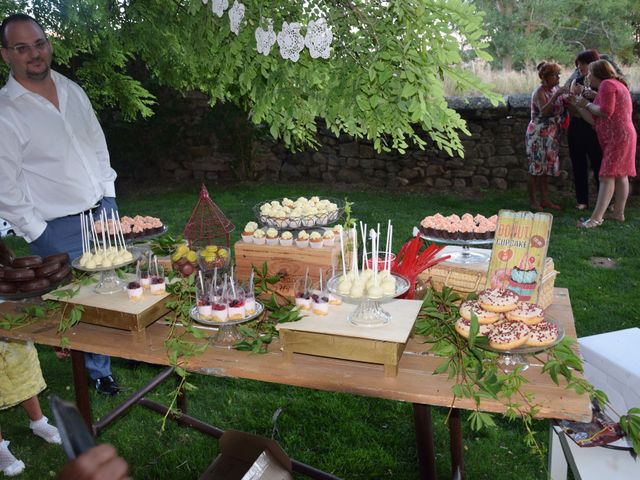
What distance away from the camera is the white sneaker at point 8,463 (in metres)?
3.05

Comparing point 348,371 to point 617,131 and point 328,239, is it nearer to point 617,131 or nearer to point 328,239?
point 328,239

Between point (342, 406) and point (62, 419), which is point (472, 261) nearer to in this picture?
point (342, 406)

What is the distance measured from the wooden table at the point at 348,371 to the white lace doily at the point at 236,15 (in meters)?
1.35

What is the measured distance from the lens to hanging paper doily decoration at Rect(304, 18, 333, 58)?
7.70 feet

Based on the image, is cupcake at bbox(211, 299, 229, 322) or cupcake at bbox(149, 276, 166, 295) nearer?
cupcake at bbox(211, 299, 229, 322)

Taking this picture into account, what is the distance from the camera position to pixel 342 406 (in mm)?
3586

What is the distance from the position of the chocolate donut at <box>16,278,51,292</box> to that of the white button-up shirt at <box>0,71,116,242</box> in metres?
0.92

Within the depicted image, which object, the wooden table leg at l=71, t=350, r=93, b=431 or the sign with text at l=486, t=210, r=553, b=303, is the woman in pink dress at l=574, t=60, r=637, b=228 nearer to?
the sign with text at l=486, t=210, r=553, b=303

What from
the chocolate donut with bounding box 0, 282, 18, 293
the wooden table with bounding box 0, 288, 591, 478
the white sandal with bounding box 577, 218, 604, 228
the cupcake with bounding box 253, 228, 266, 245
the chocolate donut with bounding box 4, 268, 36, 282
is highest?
the cupcake with bounding box 253, 228, 266, 245

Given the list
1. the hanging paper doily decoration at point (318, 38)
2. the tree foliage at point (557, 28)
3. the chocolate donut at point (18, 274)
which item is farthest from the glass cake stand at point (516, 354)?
the tree foliage at point (557, 28)

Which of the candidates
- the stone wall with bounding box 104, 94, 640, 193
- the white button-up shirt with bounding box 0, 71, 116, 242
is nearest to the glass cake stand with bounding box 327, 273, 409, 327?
the white button-up shirt with bounding box 0, 71, 116, 242

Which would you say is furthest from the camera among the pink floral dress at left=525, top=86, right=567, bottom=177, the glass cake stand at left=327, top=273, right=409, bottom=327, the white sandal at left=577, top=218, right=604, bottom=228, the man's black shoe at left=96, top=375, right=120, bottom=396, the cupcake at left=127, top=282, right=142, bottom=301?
the pink floral dress at left=525, top=86, right=567, bottom=177

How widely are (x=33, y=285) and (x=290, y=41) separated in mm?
1557

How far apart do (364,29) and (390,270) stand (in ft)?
3.46
